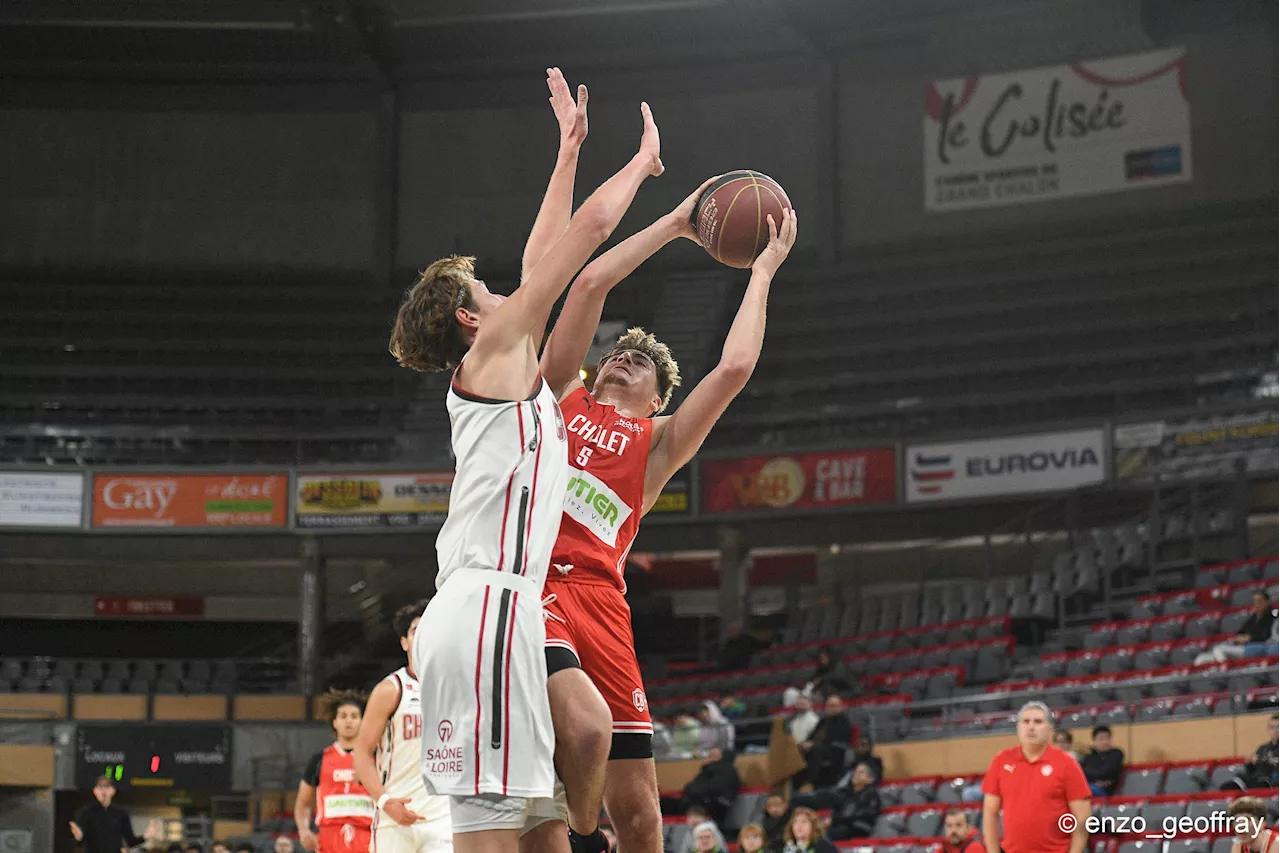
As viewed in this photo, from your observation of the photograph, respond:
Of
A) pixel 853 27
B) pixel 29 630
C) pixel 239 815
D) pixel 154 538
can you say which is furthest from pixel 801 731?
pixel 29 630

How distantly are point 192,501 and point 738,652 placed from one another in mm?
8610

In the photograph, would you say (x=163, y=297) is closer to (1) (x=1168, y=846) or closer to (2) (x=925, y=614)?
(2) (x=925, y=614)

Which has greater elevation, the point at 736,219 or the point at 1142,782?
the point at 736,219

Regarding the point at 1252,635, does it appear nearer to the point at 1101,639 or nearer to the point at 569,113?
the point at 1101,639

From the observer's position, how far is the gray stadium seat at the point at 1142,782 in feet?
38.9

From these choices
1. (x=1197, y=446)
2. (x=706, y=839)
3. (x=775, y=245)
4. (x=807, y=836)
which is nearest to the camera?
(x=775, y=245)

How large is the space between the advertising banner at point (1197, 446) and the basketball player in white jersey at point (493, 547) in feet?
55.3

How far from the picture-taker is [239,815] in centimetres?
2309

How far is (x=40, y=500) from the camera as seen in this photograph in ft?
76.1

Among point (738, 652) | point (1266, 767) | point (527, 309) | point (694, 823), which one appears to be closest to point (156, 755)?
point (738, 652)

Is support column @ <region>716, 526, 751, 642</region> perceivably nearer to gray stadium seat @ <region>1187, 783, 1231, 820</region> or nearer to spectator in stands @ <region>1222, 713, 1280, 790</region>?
spectator in stands @ <region>1222, 713, 1280, 790</region>

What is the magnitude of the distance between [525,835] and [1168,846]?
726cm

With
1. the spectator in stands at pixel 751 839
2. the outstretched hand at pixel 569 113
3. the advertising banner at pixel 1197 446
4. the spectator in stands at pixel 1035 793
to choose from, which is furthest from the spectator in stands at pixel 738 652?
the outstretched hand at pixel 569 113

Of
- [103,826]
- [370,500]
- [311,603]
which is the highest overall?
[370,500]
